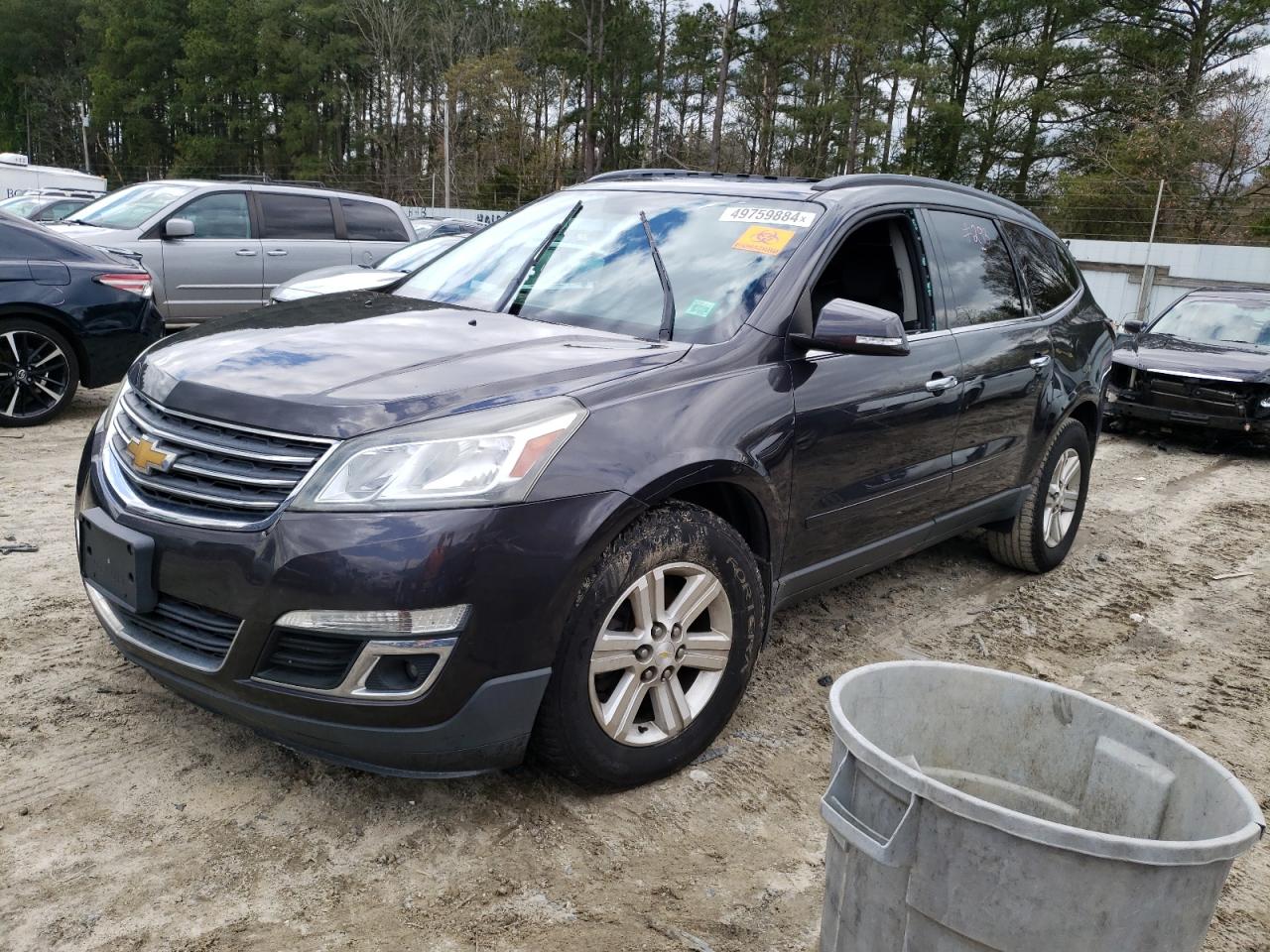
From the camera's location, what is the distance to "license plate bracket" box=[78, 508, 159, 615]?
2.54 meters

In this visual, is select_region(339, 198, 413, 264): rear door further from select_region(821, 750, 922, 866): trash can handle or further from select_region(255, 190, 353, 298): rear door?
select_region(821, 750, 922, 866): trash can handle

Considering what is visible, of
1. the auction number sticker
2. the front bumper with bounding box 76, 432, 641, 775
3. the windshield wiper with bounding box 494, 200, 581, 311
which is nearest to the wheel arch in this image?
the windshield wiper with bounding box 494, 200, 581, 311

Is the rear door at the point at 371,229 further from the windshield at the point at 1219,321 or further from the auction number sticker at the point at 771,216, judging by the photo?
the windshield at the point at 1219,321

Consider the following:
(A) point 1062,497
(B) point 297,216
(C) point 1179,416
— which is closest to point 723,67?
(B) point 297,216

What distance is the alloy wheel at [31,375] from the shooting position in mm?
6664

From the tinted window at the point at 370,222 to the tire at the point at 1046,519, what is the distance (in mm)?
8074

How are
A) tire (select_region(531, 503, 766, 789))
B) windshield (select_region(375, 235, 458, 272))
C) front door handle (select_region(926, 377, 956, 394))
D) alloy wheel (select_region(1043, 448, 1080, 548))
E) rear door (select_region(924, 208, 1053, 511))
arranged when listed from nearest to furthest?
tire (select_region(531, 503, 766, 789)) → front door handle (select_region(926, 377, 956, 394)) → rear door (select_region(924, 208, 1053, 511)) → alloy wheel (select_region(1043, 448, 1080, 548)) → windshield (select_region(375, 235, 458, 272))

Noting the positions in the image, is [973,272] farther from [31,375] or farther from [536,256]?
[31,375]

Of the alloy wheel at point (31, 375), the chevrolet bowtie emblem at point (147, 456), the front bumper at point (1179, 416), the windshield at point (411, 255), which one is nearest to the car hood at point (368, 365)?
the chevrolet bowtie emblem at point (147, 456)

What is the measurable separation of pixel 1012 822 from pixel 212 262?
971cm

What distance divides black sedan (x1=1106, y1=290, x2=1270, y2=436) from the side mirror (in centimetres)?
740

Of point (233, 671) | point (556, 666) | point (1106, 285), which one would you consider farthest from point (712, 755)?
point (1106, 285)

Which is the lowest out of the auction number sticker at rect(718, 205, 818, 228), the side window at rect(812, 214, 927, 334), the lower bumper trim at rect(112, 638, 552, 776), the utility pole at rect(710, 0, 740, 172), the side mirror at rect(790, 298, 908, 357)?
the lower bumper trim at rect(112, 638, 552, 776)

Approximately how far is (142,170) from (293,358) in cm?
7244
